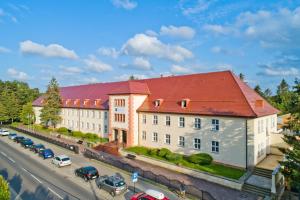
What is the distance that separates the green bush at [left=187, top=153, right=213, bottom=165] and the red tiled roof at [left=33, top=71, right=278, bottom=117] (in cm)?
592

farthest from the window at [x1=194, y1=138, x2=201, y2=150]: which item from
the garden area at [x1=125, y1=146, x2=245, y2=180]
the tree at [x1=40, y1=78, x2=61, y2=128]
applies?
the tree at [x1=40, y1=78, x2=61, y2=128]

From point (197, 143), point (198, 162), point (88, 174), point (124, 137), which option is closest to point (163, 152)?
point (197, 143)

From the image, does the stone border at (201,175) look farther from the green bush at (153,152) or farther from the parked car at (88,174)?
the parked car at (88,174)

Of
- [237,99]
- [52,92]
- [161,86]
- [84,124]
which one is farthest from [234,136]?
[52,92]

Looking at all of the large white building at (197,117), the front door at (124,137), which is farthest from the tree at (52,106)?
the front door at (124,137)

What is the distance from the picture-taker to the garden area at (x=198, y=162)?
27.1m

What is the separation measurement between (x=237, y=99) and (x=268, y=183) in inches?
440

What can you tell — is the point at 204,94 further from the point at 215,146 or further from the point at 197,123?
the point at 215,146

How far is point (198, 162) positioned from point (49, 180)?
19232 millimetres

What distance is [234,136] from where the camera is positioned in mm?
28953

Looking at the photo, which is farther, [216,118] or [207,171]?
[216,118]

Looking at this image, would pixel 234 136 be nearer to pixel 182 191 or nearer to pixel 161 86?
pixel 182 191

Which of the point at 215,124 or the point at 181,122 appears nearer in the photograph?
the point at 215,124

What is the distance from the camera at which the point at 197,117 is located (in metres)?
32.7
